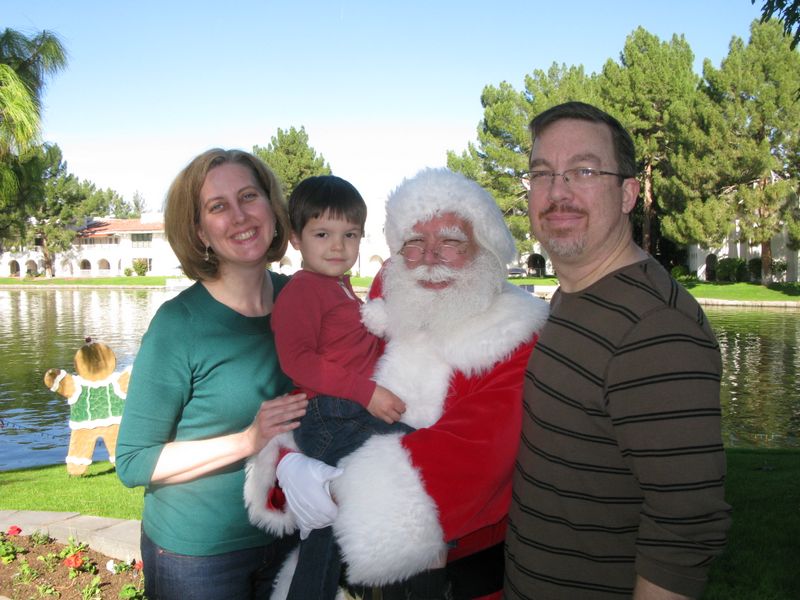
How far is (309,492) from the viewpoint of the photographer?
2.12 m

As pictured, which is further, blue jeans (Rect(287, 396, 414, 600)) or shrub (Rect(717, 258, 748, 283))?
shrub (Rect(717, 258, 748, 283))

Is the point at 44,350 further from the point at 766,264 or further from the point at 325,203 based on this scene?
the point at 766,264

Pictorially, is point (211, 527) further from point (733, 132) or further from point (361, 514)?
point (733, 132)

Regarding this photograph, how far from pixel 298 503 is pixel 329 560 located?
222 mm

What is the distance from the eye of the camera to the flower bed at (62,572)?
12.4 ft

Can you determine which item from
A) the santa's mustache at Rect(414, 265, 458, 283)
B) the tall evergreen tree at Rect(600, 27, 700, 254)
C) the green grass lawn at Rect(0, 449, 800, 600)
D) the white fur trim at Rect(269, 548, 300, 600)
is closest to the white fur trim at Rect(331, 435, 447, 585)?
the white fur trim at Rect(269, 548, 300, 600)

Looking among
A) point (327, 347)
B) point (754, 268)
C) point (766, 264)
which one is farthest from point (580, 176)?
point (754, 268)

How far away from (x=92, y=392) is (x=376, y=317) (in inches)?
241

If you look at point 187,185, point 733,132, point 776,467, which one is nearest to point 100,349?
point 187,185

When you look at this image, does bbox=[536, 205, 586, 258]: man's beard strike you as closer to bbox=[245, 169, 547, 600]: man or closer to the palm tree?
bbox=[245, 169, 547, 600]: man

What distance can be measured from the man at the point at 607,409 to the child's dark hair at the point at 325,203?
0.92 meters

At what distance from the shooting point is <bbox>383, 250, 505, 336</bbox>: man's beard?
7.59 feet

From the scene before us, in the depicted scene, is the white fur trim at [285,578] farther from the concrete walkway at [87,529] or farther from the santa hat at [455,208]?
the concrete walkway at [87,529]

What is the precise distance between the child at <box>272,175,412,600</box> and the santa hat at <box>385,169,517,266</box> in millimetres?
388
